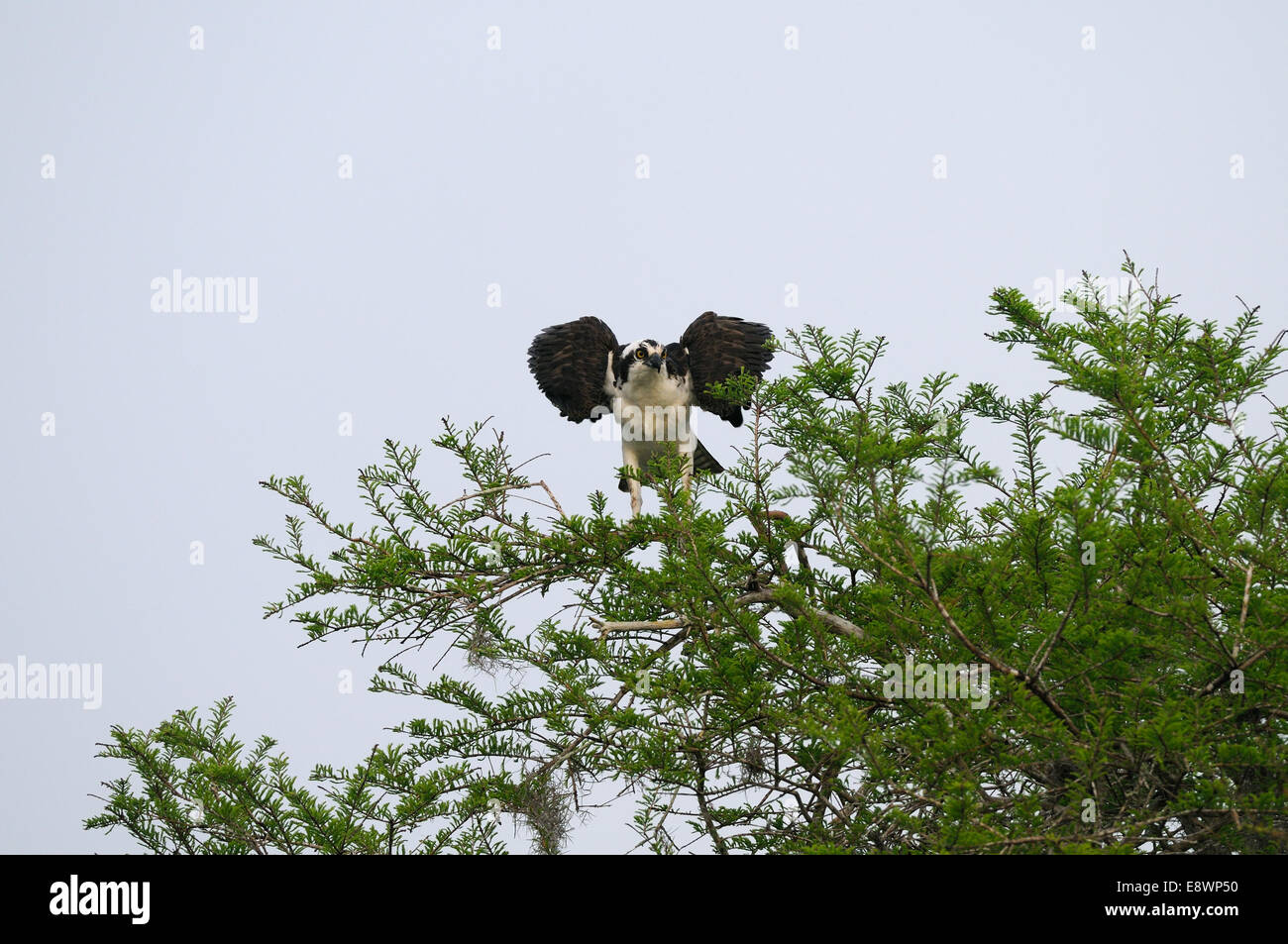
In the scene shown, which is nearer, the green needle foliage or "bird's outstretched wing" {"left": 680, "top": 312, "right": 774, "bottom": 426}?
the green needle foliage

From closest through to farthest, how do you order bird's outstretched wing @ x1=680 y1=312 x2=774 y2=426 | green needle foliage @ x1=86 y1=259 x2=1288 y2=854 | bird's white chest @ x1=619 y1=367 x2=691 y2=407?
green needle foliage @ x1=86 y1=259 x2=1288 y2=854
bird's white chest @ x1=619 y1=367 x2=691 y2=407
bird's outstretched wing @ x1=680 y1=312 x2=774 y2=426

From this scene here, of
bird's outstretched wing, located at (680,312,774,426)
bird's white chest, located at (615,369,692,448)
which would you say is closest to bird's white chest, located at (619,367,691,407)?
bird's white chest, located at (615,369,692,448)

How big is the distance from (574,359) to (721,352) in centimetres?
94

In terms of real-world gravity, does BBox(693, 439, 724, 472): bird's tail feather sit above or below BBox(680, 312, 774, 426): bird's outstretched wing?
below

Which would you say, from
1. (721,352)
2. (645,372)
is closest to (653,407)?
(645,372)

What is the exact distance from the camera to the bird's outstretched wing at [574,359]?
273 inches

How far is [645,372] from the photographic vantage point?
6.71m

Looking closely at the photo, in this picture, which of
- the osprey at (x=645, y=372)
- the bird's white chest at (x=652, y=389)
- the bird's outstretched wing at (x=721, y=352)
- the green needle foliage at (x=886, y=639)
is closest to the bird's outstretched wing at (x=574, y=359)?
the osprey at (x=645, y=372)

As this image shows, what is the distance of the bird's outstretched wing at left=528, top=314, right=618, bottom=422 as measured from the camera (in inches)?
273

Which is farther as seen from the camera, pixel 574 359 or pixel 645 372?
pixel 574 359

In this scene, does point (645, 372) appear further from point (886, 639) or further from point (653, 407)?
point (886, 639)

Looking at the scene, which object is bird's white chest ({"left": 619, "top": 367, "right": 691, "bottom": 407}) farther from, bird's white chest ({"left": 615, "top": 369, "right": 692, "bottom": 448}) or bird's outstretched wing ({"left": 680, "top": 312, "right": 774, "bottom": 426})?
bird's outstretched wing ({"left": 680, "top": 312, "right": 774, "bottom": 426})

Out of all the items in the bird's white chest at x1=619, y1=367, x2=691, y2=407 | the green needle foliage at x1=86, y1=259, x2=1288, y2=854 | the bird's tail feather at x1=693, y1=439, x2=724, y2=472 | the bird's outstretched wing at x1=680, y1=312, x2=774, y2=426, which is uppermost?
the bird's outstretched wing at x1=680, y1=312, x2=774, y2=426
